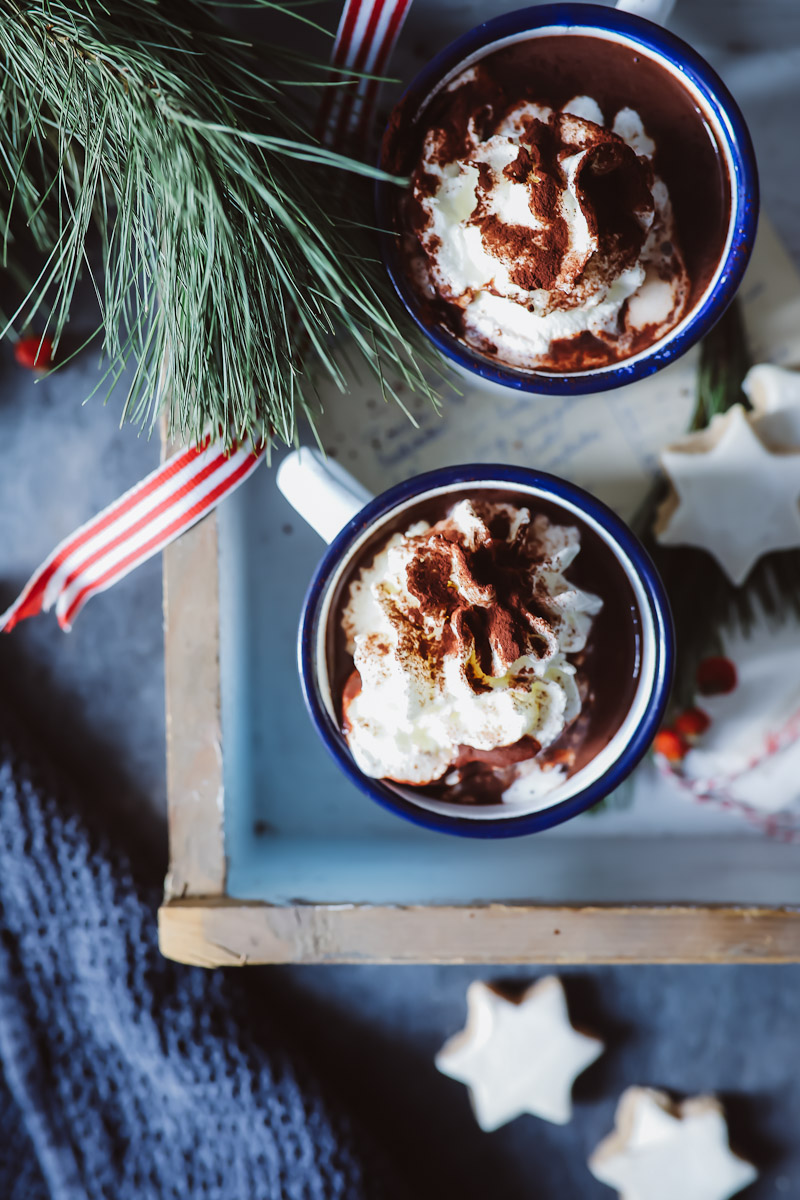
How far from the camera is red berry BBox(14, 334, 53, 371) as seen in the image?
91 centimetres

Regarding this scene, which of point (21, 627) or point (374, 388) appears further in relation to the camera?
point (21, 627)

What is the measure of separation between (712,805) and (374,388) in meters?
0.48

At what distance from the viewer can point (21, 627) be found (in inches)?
38.2

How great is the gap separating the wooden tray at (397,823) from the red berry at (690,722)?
0.19 ft

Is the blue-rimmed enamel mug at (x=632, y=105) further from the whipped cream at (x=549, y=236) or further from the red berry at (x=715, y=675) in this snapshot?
the red berry at (x=715, y=675)

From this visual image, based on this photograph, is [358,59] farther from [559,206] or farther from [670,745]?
[670,745]

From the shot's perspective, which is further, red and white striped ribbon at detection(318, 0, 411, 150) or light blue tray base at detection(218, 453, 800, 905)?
light blue tray base at detection(218, 453, 800, 905)

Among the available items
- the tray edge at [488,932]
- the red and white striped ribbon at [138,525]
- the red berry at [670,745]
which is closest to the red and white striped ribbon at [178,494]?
the red and white striped ribbon at [138,525]

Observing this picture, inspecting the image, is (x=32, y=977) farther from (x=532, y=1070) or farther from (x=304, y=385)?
(x=304, y=385)

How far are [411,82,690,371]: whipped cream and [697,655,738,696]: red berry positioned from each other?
0.99 feet

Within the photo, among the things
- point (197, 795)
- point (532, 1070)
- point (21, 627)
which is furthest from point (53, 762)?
point (532, 1070)

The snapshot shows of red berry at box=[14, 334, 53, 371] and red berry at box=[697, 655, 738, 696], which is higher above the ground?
red berry at box=[697, 655, 738, 696]

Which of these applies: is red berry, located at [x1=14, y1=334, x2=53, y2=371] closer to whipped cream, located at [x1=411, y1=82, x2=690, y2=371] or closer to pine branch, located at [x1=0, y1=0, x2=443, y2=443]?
pine branch, located at [x1=0, y1=0, x2=443, y2=443]

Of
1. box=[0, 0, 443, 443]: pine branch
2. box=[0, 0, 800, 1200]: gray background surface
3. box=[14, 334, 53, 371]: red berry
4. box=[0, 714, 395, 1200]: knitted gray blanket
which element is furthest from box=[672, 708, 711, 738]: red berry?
box=[14, 334, 53, 371]: red berry
